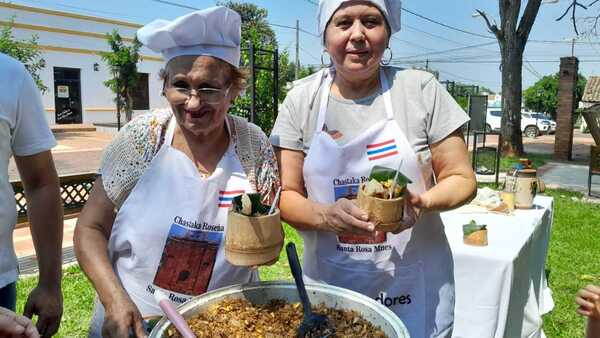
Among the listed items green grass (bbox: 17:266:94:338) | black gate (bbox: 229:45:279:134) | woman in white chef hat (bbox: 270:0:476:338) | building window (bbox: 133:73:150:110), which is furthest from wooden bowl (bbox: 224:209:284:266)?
building window (bbox: 133:73:150:110)

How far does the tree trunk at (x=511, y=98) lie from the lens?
525 inches

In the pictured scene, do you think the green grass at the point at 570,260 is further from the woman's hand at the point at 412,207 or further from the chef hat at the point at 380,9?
the chef hat at the point at 380,9

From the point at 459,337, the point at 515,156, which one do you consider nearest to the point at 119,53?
the point at 515,156

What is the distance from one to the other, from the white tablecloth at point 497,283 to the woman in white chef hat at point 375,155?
1262 millimetres

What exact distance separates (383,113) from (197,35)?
595 millimetres

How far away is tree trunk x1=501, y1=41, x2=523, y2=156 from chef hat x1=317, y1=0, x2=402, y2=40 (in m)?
13.2

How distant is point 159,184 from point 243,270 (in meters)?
0.33

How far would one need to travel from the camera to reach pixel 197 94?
132cm

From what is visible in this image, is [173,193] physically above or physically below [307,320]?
above

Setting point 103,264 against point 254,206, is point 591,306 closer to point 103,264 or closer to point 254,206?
point 254,206

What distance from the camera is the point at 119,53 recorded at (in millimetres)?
19953

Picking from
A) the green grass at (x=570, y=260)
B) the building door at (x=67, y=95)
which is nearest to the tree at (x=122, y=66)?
the building door at (x=67, y=95)

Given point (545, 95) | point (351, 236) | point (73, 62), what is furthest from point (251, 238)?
point (545, 95)

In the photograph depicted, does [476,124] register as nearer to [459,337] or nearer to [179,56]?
[459,337]
